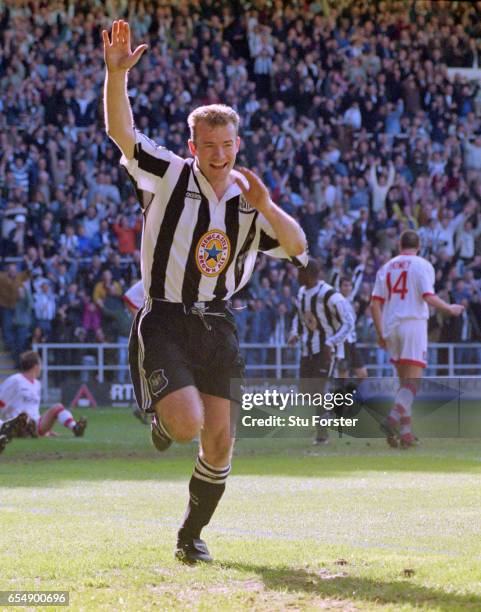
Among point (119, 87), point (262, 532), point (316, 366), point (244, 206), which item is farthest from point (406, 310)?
point (119, 87)

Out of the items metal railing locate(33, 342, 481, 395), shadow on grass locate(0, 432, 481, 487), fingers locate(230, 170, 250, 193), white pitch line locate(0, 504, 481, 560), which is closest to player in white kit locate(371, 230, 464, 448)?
shadow on grass locate(0, 432, 481, 487)

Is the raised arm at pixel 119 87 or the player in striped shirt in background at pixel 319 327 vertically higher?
the raised arm at pixel 119 87

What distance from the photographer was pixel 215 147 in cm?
599

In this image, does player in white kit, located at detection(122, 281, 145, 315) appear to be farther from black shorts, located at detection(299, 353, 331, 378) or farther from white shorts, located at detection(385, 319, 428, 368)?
white shorts, located at detection(385, 319, 428, 368)

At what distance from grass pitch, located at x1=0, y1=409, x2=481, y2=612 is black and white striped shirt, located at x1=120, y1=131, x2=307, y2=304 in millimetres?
1377

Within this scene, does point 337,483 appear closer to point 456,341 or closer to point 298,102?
point 456,341

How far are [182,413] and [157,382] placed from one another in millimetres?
230

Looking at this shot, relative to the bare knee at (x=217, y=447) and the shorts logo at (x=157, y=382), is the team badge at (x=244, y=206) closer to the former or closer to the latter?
the shorts logo at (x=157, y=382)

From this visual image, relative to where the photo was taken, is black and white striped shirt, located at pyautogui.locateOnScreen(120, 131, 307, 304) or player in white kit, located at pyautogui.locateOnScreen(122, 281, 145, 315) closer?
black and white striped shirt, located at pyautogui.locateOnScreen(120, 131, 307, 304)

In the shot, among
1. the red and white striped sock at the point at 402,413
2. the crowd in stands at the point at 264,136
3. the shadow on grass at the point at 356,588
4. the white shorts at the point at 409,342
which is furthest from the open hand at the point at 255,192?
the crowd in stands at the point at 264,136

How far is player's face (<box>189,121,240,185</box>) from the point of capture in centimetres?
597

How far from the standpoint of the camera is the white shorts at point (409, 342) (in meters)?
13.6

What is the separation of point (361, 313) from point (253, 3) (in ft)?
31.8

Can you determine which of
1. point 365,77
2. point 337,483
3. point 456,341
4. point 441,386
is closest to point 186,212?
point 337,483
